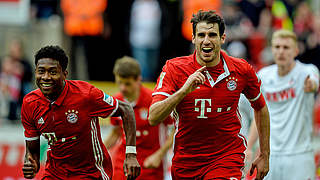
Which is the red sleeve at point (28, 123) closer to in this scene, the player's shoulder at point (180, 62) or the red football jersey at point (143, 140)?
the player's shoulder at point (180, 62)

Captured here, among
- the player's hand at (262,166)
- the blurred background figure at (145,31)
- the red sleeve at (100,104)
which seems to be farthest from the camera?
the blurred background figure at (145,31)

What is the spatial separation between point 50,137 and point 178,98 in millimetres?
1441

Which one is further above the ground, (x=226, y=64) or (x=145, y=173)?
(x=226, y=64)

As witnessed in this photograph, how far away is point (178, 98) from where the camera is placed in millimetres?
5836

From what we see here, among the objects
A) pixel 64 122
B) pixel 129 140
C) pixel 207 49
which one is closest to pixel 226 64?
pixel 207 49

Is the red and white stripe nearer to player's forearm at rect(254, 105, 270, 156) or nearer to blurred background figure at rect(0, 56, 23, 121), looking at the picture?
player's forearm at rect(254, 105, 270, 156)

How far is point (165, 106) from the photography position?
19.4 feet

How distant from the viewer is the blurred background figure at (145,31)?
1546 cm

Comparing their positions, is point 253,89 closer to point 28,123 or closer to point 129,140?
point 129,140

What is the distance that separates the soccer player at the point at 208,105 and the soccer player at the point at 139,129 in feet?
6.15

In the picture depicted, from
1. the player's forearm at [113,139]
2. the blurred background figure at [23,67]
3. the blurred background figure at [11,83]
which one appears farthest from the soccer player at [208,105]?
the blurred background figure at [11,83]

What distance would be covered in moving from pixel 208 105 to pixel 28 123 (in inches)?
69.4

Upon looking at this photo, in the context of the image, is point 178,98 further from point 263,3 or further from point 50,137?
point 263,3

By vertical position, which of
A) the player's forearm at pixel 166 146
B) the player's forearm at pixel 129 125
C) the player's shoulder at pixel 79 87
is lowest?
the player's forearm at pixel 166 146
